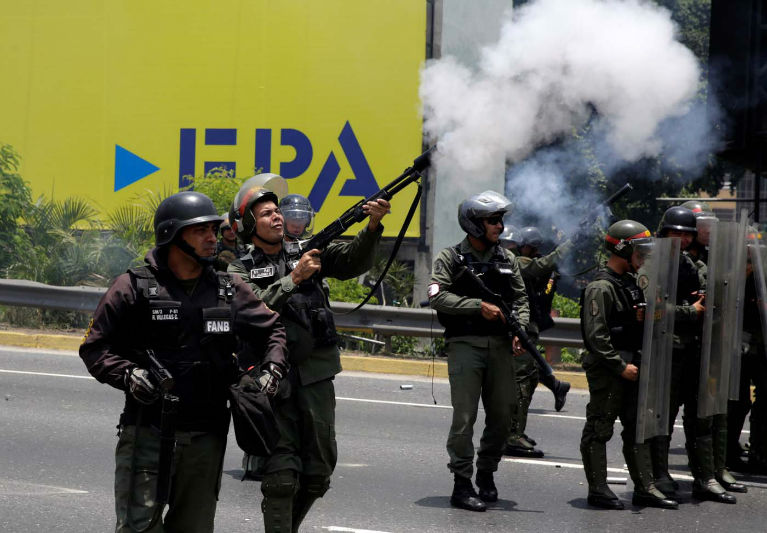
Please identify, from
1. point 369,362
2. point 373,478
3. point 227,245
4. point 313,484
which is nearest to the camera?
point 313,484

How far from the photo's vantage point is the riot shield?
7.25 meters

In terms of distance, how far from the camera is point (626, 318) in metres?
6.84

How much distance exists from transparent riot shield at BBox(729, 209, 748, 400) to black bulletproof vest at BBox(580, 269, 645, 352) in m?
0.94

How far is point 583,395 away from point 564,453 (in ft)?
9.65

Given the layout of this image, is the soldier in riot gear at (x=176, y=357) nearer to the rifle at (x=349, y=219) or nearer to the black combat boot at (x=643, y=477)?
the rifle at (x=349, y=219)

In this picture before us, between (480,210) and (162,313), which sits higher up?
(480,210)

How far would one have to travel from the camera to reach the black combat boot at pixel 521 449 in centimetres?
844

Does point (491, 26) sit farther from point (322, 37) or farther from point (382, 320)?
point (322, 37)

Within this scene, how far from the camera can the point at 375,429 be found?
914cm

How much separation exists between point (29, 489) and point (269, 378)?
10.2ft

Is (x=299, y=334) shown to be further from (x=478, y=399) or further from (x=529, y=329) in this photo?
(x=529, y=329)

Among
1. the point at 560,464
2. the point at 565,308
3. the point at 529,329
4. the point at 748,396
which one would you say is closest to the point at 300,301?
the point at 560,464

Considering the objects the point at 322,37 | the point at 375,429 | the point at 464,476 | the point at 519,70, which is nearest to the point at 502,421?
the point at 464,476

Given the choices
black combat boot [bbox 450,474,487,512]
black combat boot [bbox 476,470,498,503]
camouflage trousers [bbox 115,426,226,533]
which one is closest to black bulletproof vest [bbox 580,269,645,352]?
black combat boot [bbox 476,470,498,503]
